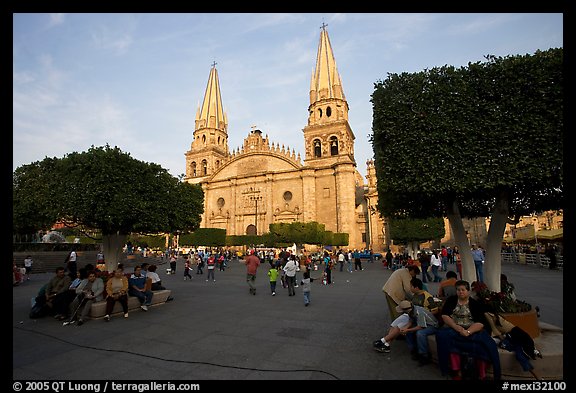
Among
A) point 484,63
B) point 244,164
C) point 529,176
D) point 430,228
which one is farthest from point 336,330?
point 244,164

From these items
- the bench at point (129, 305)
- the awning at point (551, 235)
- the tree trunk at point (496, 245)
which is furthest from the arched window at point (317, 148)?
the tree trunk at point (496, 245)

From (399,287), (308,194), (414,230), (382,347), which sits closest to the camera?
(382,347)

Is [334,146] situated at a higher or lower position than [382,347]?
higher

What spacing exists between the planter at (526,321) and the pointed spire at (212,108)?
5729cm

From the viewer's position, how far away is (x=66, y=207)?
11008 mm

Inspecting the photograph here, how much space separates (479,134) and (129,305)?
976 centimetres

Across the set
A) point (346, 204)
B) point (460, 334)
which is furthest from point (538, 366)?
point (346, 204)

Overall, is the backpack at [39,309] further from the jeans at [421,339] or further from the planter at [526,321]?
the planter at [526,321]

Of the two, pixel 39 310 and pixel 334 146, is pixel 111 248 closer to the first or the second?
pixel 39 310

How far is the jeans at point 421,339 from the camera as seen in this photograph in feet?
15.0

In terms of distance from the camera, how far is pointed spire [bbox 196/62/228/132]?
189 ft

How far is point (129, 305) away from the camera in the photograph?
8.61 metres
